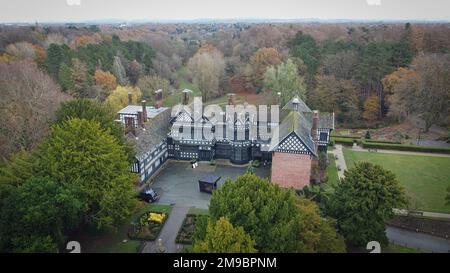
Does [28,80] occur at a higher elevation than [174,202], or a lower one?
higher

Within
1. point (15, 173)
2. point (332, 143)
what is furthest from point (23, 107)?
point (332, 143)

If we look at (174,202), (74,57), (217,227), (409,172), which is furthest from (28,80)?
(409,172)

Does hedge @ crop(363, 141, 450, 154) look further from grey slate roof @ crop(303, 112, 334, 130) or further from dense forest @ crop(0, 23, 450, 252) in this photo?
grey slate roof @ crop(303, 112, 334, 130)

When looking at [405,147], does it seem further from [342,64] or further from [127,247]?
[127,247]

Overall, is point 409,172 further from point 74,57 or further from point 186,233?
point 74,57

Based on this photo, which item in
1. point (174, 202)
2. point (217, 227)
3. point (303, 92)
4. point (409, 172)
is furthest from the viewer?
point (303, 92)
